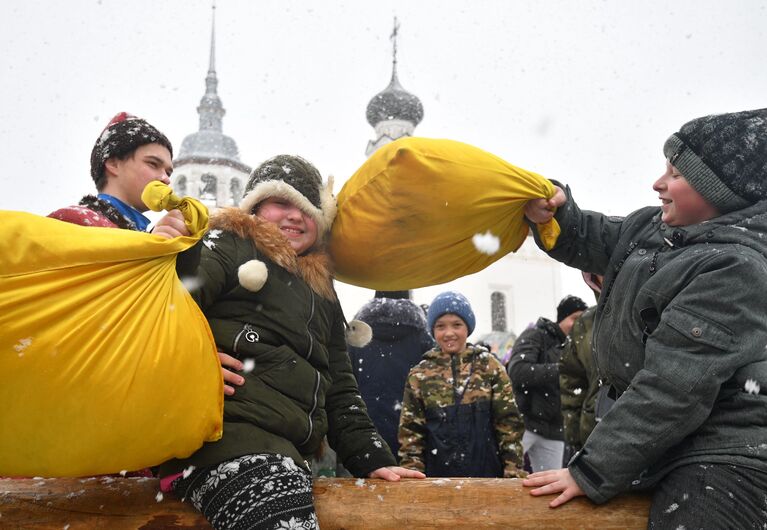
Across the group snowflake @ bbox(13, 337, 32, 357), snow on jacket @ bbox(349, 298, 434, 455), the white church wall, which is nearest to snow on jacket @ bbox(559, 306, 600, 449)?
snow on jacket @ bbox(349, 298, 434, 455)

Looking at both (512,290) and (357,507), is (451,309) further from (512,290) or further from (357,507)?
(512,290)

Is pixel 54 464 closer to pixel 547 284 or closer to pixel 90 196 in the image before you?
pixel 90 196

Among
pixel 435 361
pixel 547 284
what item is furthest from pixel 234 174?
pixel 435 361

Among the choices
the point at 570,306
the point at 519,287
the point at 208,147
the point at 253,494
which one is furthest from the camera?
the point at 208,147

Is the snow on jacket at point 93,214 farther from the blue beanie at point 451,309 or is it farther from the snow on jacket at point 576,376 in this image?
the snow on jacket at point 576,376

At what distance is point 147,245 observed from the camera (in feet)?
5.15

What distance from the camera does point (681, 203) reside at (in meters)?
1.92

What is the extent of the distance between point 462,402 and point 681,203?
187cm

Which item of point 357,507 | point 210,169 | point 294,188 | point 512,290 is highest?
point 210,169

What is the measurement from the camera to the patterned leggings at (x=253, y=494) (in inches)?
64.4

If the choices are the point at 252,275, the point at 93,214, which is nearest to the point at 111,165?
the point at 93,214

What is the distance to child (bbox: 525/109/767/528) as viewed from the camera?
166 centimetres

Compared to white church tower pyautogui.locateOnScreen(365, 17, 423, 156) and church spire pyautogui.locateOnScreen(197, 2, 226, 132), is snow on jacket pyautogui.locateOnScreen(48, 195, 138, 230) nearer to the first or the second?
white church tower pyautogui.locateOnScreen(365, 17, 423, 156)

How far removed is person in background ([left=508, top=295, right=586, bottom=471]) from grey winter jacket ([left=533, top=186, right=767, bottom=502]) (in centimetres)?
255
